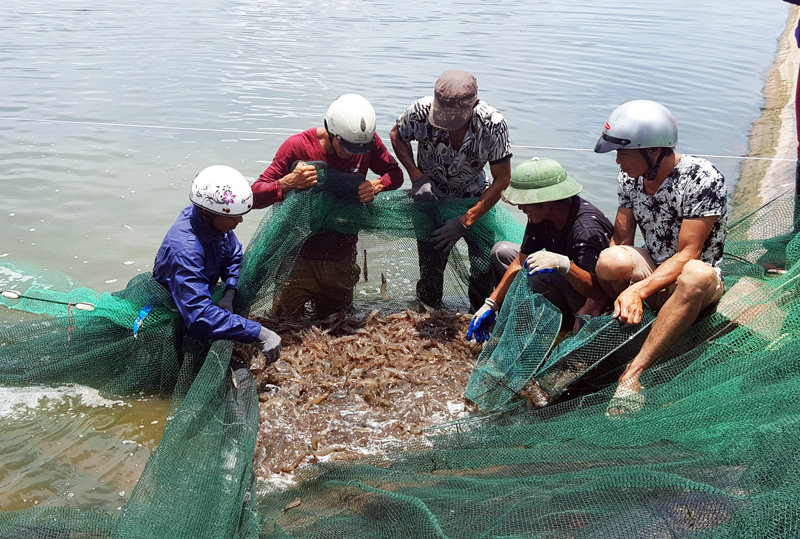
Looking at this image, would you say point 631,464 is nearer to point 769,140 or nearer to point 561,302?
point 561,302

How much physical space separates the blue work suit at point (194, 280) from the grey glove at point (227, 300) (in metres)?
0.30

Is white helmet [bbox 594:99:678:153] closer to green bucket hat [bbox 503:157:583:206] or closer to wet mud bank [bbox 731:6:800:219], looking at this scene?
green bucket hat [bbox 503:157:583:206]

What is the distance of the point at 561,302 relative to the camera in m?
4.99

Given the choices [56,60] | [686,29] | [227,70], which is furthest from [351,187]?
[686,29]

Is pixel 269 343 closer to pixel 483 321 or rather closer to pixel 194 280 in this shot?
pixel 194 280

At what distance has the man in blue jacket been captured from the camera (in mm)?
4379

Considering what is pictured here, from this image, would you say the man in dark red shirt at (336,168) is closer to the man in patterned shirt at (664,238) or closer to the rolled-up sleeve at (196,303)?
the rolled-up sleeve at (196,303)

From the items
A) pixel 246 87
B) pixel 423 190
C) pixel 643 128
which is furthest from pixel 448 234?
pixel 246 87

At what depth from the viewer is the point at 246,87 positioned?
15391 millimetres

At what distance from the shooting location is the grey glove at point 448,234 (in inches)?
217

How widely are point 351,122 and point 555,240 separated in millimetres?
1689

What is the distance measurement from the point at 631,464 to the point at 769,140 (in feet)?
38.5

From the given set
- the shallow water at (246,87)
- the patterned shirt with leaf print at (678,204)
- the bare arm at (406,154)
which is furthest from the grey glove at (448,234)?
the shallow water at (246,87)

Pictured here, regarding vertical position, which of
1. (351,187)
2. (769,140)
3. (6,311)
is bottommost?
(769,140)
